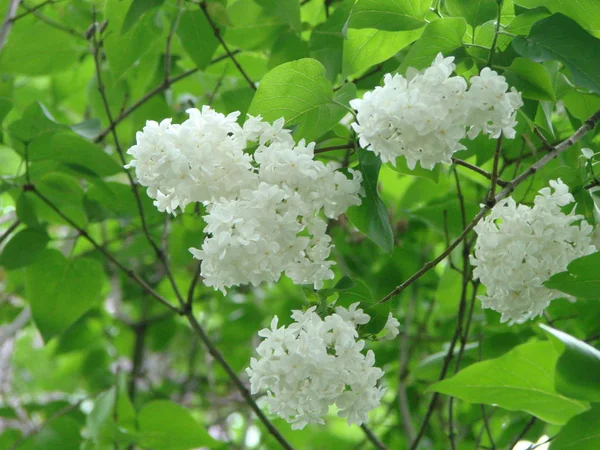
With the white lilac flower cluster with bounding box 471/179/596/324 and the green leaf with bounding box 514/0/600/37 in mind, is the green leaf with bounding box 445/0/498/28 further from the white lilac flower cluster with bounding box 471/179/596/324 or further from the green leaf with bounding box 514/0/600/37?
the white lilac flower cluster with bounding box 471/179/596/324

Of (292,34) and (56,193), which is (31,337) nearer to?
(56,193)

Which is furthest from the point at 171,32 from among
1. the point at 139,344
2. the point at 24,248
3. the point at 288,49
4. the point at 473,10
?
the point at 139,344

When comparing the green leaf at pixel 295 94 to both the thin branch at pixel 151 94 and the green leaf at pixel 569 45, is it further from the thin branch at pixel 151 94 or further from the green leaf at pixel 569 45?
the thin branch at pixel 151 94

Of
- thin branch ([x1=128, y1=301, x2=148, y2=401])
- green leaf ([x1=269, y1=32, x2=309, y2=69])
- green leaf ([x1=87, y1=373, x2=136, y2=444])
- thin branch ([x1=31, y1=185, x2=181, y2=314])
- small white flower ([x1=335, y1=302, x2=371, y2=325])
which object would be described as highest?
green leaf ([x1=269, y1=32, x2=309, y2=69])

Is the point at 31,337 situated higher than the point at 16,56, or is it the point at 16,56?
the point at 16,56

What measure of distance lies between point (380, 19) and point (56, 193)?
0.69m

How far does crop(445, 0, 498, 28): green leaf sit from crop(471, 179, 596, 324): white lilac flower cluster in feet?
0.65

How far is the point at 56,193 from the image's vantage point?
1.22 m

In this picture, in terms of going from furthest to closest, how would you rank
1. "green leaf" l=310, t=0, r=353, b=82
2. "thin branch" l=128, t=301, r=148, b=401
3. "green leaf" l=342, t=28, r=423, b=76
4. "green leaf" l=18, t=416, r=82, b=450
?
"thin branch" l=128, t=301, r=148, b=401 → "green leaf" l=18, t=416, r=82, b=450 → "green leaf" l=310, t=0, r=353, b=82 → "green leaf" l=342, t=28, r=423, b=76

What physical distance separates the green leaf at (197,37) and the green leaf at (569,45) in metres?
0.60

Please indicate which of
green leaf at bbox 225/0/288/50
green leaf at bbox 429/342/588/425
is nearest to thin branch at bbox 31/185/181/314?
green leaf at bbox 225/0/288/50

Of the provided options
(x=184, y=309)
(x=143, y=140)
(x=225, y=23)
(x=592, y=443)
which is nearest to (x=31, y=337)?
(x=184, y=309)

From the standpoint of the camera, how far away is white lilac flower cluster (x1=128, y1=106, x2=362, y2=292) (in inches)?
25.2

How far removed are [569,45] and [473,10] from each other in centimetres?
12
